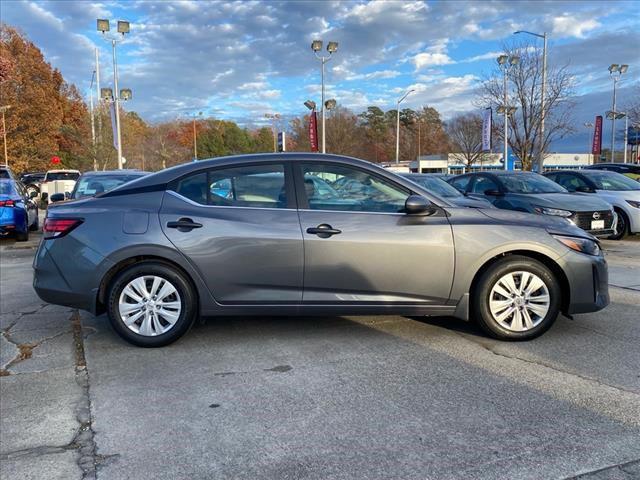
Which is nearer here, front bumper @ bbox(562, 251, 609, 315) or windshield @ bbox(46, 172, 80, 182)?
front bumper @ bbox(562, 251, 609, 315)

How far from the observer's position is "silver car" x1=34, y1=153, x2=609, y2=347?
442cm

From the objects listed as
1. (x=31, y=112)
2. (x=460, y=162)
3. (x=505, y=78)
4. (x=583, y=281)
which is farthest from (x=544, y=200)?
(x=460, y=162)

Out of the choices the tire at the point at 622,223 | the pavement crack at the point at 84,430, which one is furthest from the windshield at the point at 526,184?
the pavement crack at the point at 84,430

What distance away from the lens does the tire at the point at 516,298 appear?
453 cm

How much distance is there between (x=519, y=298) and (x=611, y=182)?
365 inches

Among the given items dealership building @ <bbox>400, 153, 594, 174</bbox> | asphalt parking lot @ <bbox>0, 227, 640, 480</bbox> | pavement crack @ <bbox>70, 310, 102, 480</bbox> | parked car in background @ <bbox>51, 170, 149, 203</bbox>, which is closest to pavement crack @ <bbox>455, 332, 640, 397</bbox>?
asphalt parking lot @ <bbox>0, 227, 640, 480</bbox>

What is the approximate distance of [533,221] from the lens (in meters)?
4.67

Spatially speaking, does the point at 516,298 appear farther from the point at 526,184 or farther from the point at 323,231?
the point at 526,184

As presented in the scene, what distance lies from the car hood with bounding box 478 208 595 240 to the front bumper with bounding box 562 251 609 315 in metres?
0.22

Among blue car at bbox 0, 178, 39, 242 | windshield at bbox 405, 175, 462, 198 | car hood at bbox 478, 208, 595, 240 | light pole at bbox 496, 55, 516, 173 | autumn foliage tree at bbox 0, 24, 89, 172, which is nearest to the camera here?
car hood at bbox 478, 208, 595, 240

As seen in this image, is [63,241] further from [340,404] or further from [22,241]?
[22,241]

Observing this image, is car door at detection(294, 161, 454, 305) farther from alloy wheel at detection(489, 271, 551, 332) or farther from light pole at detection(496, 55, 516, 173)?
light pole at detection(496, 55, 516, 173)

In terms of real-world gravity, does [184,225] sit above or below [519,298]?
above

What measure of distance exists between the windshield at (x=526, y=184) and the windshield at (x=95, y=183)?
23.2ft
